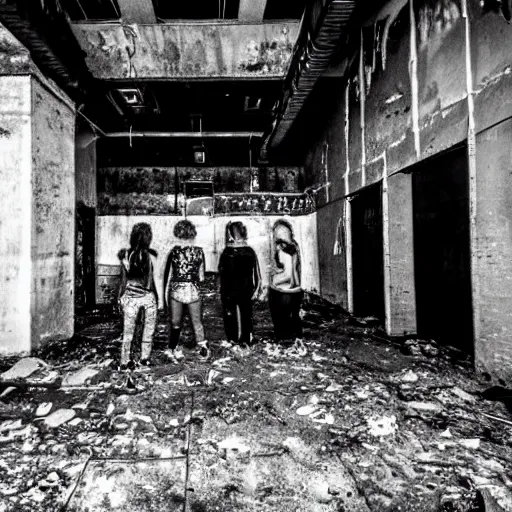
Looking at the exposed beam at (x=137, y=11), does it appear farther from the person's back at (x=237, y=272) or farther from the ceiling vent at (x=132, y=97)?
the person's back at (x=237, y=272)

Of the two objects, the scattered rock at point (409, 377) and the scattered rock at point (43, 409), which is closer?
the scattered rock at point (43, 409)

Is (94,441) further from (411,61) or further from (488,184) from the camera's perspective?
(411,61)

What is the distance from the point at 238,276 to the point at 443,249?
8.88ft

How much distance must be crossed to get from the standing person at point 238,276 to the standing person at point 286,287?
30cm

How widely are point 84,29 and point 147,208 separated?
5032 millimetres

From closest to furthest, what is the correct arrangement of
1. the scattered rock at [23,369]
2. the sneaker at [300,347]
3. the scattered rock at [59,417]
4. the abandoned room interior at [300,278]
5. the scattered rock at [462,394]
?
1. the abandoned room interior at [300,278]
2. the scattered rock at [59,417]
3. the scattered rock at [462,394]
4. the scattered rock at [23,369]
5. the sneaker at [300,347]

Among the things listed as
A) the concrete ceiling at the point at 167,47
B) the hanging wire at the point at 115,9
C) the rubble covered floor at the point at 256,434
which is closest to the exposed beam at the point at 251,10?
the concrete ceiling at the point at 167,47

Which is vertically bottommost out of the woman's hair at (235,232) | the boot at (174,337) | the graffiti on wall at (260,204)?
the boot at (174,337)

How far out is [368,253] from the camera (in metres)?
6.34

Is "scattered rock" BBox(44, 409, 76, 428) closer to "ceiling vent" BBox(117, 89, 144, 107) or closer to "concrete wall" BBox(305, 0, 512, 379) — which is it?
"concrete wall" BBox(305, 0, 512, 379)

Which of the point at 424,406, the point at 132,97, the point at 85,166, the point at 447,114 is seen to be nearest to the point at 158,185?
the point at 85,166

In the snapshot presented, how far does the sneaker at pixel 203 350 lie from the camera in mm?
4514

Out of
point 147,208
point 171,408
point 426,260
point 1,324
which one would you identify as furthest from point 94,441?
point 147,208

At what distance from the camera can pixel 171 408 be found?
10.4 ft
